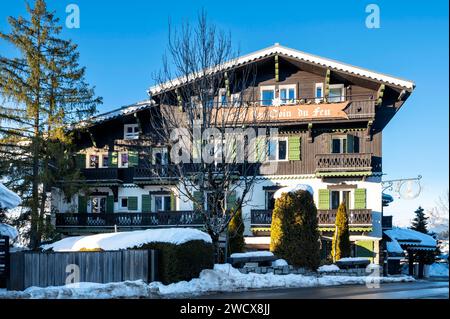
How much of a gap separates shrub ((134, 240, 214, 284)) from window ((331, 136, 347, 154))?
54.1 feet

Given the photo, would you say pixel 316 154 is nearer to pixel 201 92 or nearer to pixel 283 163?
pixel 283 163

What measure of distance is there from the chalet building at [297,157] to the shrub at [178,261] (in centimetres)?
1193

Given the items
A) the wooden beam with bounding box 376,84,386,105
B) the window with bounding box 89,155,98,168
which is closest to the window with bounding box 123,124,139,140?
the window with bounding box 89,155,98,168

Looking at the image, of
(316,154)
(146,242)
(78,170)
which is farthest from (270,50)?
(146,242)

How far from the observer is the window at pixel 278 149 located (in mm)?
32969

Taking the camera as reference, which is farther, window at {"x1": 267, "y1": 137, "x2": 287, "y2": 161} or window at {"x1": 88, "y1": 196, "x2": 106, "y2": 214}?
window at {"x1": 88, "y1": 196, "x2": 106, "y2": 214}

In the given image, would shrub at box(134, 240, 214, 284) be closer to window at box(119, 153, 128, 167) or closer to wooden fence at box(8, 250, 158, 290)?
wooden fence at box(8, 250, 158, 290)

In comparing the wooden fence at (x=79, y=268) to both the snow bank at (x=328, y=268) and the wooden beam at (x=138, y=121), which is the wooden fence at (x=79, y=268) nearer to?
the snow bank at (x=328, y=268)

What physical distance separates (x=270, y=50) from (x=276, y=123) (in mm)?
4190

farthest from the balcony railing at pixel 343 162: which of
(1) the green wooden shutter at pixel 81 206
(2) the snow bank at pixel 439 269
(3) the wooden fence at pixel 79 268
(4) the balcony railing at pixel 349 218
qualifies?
(2) the snow bank at pixel 439 269

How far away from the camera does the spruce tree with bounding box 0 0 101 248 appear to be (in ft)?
96.4

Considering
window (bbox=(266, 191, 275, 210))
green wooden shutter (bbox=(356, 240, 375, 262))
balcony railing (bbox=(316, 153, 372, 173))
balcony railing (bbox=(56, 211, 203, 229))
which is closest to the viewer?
balcony railing (bbox=(316, 153, 372, 173))

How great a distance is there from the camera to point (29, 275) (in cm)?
1673

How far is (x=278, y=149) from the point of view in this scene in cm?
3316
